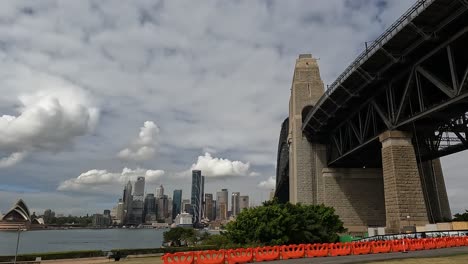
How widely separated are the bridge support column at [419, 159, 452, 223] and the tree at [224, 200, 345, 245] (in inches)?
927

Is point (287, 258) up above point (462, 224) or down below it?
below

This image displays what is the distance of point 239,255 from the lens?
84.2 ft

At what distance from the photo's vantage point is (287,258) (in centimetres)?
2727

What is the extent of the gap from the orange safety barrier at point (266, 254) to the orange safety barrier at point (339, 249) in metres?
4.53

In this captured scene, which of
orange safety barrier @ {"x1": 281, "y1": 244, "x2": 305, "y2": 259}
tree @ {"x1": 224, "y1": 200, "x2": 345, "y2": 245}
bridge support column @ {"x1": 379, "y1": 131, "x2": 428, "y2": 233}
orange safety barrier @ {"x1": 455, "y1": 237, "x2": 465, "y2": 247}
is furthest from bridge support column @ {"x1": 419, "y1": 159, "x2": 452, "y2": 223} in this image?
orange safety barrier @ {"x1": 281, "y1": 244, "x2": 305, "y2": 259}

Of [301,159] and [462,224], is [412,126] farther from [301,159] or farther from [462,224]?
[301,159]

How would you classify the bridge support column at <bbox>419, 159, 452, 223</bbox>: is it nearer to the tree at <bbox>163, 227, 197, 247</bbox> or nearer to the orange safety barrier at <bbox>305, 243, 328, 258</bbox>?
the orange safety barrier at <bbox>305, 243, 328, 258</bbox>

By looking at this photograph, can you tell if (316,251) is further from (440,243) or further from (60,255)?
(60,255)

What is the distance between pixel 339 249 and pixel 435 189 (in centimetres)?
4122

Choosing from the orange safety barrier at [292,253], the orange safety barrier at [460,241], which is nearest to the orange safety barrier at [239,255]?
the orange safety barrier at [292,253]

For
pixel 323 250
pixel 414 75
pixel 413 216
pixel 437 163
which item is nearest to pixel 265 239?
pixel 323 250

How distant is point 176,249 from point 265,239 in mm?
20783

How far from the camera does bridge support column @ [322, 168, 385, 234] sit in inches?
2566

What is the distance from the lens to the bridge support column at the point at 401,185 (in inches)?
1519
